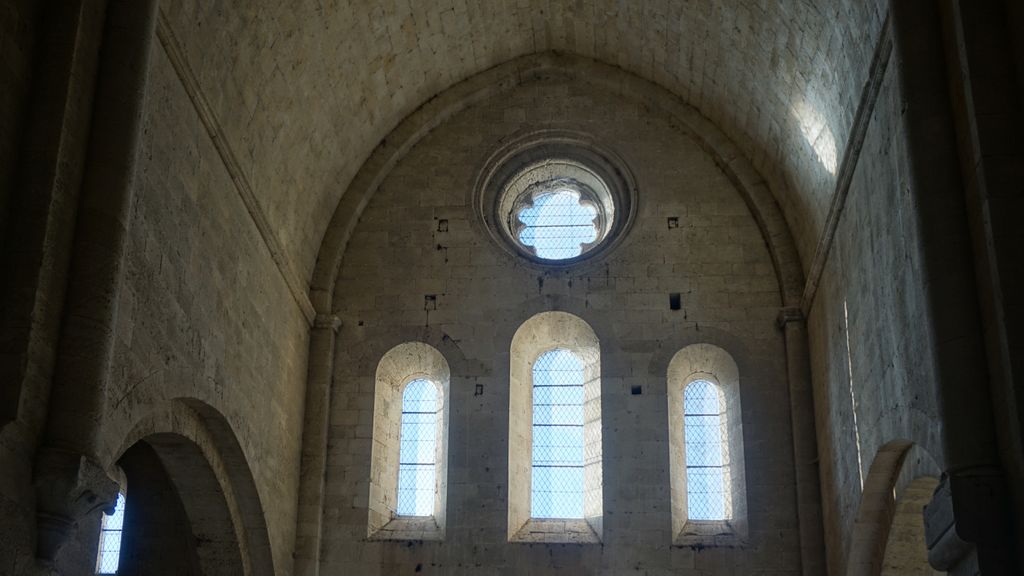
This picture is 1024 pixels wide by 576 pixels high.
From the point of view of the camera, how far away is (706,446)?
1558 centimetres

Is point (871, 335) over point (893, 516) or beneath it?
over

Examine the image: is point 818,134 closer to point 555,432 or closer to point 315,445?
point 555,432

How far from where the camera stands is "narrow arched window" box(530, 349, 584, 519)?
15430 millimetres

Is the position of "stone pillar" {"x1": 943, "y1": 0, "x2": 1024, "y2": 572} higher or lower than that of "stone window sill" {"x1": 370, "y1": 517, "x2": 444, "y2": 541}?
higher

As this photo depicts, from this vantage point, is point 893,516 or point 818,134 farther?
point 818,134

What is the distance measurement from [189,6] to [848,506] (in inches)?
318

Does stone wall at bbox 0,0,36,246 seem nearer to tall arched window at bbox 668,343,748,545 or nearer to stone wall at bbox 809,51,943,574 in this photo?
stone wall at bbox 809,51,943,574

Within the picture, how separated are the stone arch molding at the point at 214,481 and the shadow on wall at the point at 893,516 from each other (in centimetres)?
622

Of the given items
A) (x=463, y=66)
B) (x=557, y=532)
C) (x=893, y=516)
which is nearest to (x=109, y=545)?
(x=557, y=532)

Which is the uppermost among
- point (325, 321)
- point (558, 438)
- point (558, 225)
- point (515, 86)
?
point (515, 86)

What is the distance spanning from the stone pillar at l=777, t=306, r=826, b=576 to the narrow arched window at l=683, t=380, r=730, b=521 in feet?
3.34

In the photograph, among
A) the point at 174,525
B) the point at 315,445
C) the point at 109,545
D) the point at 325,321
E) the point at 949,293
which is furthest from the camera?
the point at 325,321

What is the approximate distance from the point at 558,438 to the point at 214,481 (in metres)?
4.71

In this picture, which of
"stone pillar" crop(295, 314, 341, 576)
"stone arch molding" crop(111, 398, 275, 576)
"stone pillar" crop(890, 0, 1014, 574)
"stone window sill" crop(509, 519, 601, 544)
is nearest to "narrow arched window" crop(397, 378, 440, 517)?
"stone pillar" crop(295, 314, 341, 576)
